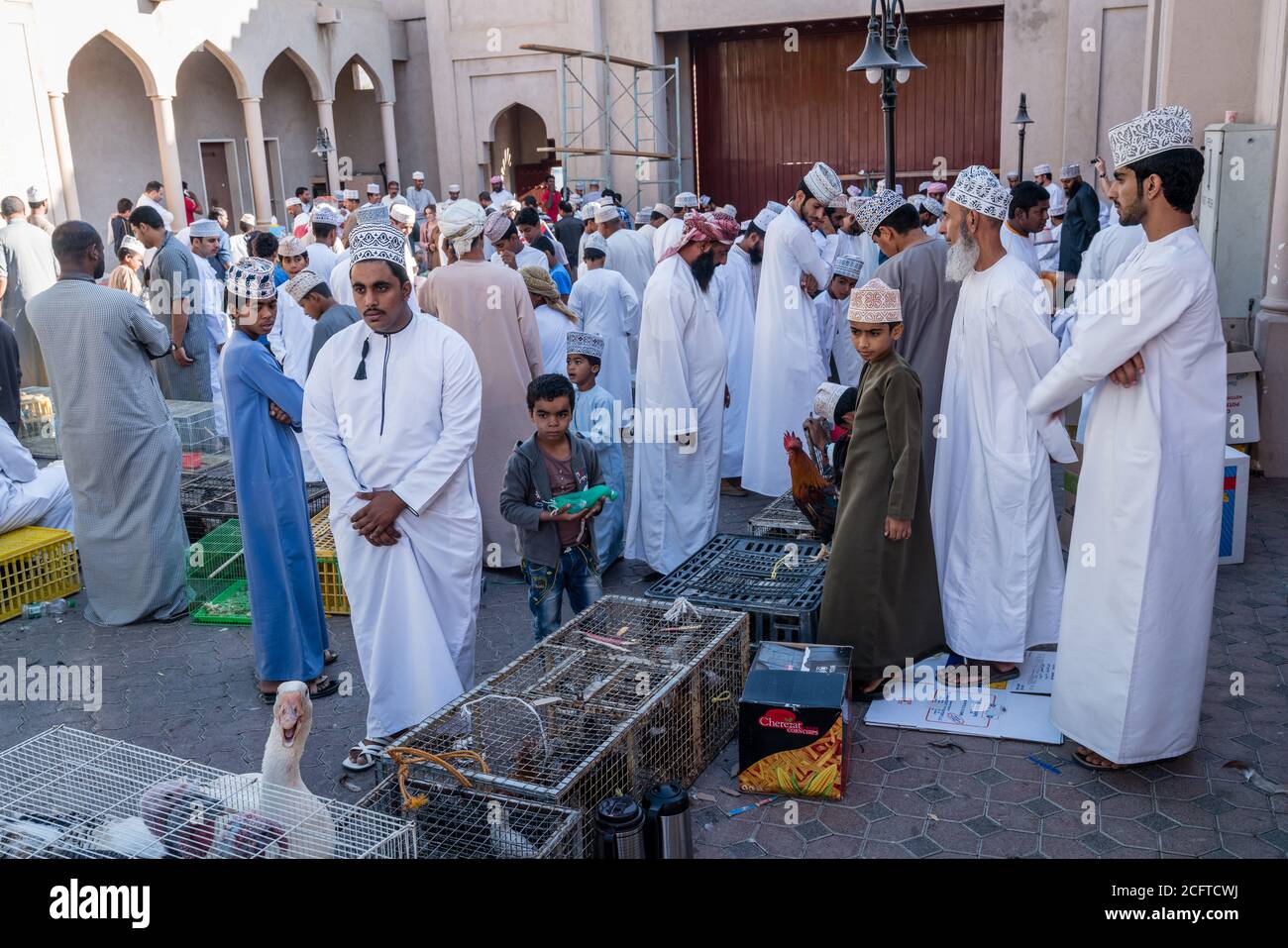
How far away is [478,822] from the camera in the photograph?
3.06m

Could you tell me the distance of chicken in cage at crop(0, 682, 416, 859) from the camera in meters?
2.68

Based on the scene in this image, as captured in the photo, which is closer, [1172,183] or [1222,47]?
[1172,183]

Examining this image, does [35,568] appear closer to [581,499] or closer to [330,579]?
[330,579]

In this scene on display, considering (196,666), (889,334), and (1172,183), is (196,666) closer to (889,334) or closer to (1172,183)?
(889,334)

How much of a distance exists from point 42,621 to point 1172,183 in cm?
560

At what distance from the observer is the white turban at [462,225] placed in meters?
5.91

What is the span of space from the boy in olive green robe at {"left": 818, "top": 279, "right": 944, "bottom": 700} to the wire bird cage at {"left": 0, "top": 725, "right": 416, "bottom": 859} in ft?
6.49

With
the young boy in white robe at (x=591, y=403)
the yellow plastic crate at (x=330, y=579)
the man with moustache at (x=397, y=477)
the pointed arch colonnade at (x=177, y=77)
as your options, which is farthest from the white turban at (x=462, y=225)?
the pointed arch colonnade at (x=177, y=77)

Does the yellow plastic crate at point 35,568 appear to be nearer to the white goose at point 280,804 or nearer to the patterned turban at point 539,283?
the patterned turban at point 539,283

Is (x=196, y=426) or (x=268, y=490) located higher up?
(x=268, y=490)

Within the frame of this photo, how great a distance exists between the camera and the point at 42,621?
5.85 m

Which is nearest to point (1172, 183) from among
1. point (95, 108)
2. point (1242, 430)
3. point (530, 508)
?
point (530, 508)

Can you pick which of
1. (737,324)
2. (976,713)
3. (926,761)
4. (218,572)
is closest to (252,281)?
(218,572)

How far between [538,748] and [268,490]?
1.85 m
